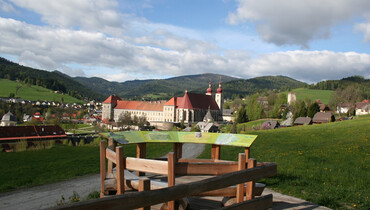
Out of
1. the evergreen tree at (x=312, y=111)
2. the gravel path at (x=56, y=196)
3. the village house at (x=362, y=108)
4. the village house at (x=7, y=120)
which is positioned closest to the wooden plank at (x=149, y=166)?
the gravel path at (x=56, y=196)

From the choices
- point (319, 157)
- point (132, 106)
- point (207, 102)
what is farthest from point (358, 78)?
point (319, 157)

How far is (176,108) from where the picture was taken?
102 metres

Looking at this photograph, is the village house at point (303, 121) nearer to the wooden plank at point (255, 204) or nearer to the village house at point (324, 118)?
the village house at point (324, 118)

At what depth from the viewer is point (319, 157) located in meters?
11.4

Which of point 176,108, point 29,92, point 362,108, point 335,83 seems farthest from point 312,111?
point 29,92

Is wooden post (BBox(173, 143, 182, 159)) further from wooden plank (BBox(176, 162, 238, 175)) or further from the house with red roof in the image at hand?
the house with red roof

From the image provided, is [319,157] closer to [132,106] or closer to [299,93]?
[132,106]

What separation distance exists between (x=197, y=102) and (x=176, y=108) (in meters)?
8.33

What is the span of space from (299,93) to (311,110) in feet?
250

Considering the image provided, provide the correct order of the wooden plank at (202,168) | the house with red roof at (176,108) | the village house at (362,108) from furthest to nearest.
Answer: the house with red roof at (176,108), the village house at (362,108), the wooden plank at (202,168)

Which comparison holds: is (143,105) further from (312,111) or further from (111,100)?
(312,111)

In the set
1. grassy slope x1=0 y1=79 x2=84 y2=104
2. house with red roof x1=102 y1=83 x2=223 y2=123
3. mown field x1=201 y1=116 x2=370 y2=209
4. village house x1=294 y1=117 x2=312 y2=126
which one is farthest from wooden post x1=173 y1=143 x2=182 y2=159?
grassy slope x1=0 y1=79 x2=84 y2=104

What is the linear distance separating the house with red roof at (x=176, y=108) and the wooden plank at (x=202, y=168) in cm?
8912

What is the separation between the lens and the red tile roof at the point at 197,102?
322ft
